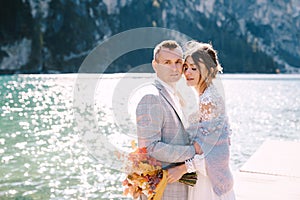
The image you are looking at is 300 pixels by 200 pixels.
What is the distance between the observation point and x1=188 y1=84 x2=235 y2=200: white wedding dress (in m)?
3.47

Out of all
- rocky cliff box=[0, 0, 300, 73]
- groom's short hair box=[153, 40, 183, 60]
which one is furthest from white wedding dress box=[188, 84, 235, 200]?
rocky cliff box=[0, 0, 300, 73]

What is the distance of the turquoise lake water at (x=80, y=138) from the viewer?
3711 millimetres

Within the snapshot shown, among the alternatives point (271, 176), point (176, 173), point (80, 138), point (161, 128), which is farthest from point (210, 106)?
point (271, 176)

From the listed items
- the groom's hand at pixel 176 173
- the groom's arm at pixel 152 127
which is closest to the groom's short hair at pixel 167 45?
the groom's arm at pixel 152 127

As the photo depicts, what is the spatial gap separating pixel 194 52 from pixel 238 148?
14016 millimetres

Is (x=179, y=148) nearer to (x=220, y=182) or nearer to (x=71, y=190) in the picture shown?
(x=220, y=182)

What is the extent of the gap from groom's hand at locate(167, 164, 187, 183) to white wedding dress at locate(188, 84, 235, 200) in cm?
8

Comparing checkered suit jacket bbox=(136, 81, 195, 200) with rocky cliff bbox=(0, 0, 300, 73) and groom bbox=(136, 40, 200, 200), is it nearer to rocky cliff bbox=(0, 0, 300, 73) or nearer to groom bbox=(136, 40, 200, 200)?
groom bbox=(136, 40, 200, 200)

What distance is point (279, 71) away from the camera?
161 m

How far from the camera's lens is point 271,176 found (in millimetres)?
8453

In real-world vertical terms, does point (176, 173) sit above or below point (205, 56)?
below

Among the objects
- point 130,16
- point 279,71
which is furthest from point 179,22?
point 279,71

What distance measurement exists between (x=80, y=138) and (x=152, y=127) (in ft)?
6.82

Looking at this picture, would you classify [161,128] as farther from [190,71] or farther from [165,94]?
[190,71]
